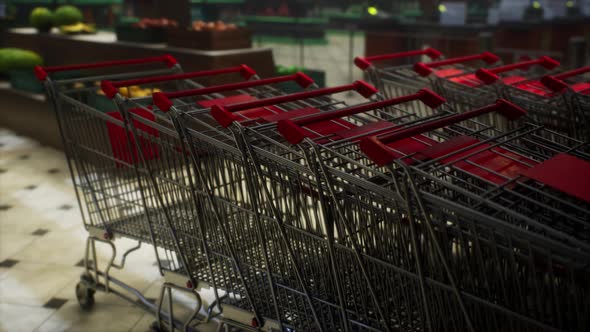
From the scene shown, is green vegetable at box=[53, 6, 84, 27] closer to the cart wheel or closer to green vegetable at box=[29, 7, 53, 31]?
green vegetable at box=[29, 7, 53, 31]

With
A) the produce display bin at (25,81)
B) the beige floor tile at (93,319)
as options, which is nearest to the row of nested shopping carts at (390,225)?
the beige floor tile at (93,319)

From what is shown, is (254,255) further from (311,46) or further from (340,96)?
(311,46)

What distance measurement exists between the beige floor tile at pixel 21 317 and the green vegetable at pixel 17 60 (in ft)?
17.3

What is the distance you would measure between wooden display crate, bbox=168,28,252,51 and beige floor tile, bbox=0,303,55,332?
11.3ft

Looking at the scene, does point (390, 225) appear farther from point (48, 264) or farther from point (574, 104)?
point (48, 264)

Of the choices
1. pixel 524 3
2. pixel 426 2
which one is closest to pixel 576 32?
pixel 524 3

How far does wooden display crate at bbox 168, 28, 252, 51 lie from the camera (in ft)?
19.7

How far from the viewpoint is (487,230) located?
1.61 meters

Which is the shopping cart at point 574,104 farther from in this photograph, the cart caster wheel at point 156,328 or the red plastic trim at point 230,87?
the cart caster wheel at point 156,328

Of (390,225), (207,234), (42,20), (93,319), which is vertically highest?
(42,20)

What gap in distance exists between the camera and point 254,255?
8.05 ft

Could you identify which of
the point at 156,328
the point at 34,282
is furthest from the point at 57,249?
the point at 156,328

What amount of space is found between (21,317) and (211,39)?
3537 mm

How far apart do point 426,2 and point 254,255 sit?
739cm
